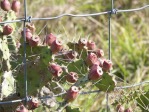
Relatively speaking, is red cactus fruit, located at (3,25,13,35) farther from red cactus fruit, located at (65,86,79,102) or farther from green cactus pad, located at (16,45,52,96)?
red cactus fruit, located at (65,86,79,102)

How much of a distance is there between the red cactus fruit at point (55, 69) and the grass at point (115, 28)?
4.75 ft

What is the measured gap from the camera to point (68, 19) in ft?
13.7

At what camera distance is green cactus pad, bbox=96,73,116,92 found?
2.03 metres

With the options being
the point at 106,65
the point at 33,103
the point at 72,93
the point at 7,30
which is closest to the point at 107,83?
the point at 106,65

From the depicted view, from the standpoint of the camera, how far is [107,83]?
80.7 inches

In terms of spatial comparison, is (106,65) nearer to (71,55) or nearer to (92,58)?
(92,58)

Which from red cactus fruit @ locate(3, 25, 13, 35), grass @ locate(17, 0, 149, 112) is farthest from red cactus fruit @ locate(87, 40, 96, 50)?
grass @ locate(17, 0, 149, 112)

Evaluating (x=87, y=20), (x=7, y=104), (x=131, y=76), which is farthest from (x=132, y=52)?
(x=7, y=104)

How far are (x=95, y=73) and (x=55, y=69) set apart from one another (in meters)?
0.16

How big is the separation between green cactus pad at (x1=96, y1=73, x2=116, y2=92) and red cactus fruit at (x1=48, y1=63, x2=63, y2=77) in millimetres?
172

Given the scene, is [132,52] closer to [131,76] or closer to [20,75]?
[131,76]

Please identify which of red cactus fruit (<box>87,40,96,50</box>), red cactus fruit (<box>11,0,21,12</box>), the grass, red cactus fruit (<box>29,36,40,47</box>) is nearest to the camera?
red cactus fruit (<box>29,36,40,47</box>)

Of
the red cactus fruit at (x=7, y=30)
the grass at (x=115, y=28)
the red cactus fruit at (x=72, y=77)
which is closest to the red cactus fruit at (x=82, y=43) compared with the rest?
the red cactus fruit at (x=72, y=77)

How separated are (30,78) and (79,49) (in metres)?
0.22
